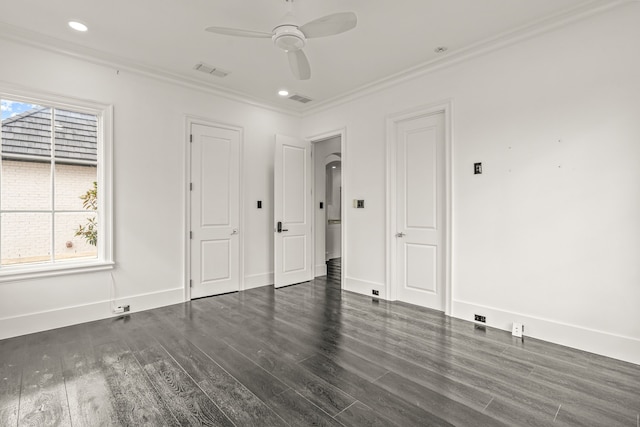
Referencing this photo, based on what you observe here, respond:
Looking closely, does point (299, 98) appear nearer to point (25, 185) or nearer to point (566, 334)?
point (25, 185)

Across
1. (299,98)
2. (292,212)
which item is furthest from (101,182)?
(299,98)

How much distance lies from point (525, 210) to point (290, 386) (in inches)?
105

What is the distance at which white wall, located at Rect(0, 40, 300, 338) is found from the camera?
10.3ft

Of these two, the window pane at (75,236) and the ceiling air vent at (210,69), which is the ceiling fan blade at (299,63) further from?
the window pane at (75,236)

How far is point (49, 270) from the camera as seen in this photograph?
3209 millimetres

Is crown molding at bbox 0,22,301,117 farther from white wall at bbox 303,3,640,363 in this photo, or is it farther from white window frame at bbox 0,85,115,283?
white wall at bbox 303,3,640,363

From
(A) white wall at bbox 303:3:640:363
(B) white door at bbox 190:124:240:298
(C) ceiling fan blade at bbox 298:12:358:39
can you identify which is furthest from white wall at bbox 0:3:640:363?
(C) ceiling fan blade at bbox 298:12:358:39

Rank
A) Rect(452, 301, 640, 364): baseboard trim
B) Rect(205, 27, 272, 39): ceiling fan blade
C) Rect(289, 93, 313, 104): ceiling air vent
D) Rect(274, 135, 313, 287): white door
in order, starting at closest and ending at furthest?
Rect(205, 27, 272, 39): ceiling fan blade, Rect(452, 301, 640, 364): baseboard trim, Rect(289, 93, 313, 104): ceiling air vent, Rect(274, 135, 313, 287): white door

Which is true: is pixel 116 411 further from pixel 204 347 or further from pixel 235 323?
pixel 235 323

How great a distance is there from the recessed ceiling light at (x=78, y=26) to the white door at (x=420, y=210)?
3.52 meters

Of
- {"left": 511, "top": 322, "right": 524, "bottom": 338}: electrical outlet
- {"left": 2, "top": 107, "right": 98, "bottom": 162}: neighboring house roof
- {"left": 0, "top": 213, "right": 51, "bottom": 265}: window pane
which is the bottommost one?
{"left": 511, "top": 322, "right": 524, "bottom": 338}: electrical outlet

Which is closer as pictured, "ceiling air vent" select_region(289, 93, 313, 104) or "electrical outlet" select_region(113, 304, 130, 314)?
"electrical outlet" select_region(113, 304, 130, 314)

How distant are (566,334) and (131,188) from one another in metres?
4.73

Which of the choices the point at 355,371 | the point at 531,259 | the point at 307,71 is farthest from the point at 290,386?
the point at 307,71
